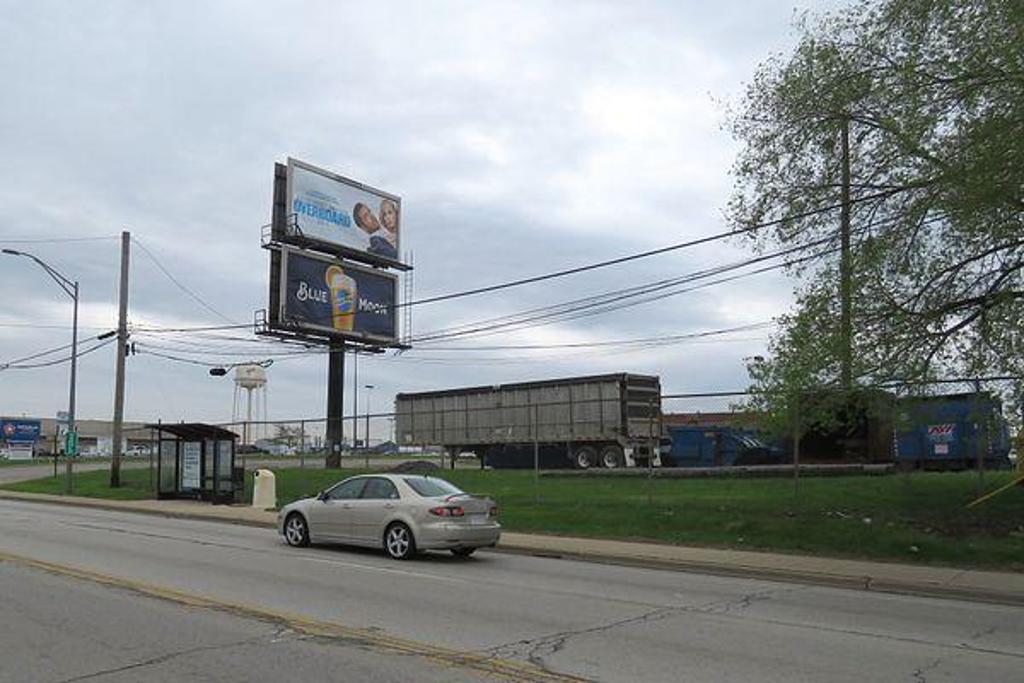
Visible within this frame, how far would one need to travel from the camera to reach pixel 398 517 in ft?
50.5

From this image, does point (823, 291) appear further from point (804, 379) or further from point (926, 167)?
point (926, 167)

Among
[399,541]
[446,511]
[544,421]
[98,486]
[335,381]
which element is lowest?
[399,541]

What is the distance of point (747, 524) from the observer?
17.8 meters

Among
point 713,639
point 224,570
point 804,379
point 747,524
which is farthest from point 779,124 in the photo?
point 224,570

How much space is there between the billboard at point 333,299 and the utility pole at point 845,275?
3317 cm

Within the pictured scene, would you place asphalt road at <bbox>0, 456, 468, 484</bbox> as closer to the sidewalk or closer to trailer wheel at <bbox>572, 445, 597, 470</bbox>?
trailer wheel at <bbox>572, 445, 597, 470</bbox>

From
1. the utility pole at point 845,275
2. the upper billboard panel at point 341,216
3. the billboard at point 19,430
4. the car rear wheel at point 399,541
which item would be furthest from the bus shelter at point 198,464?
the billboard at point 19,430

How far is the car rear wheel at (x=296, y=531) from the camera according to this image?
16859 mm

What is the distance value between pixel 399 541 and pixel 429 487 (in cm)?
104

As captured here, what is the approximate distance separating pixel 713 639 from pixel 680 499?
11.8 m

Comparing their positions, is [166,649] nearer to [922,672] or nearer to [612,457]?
[922,672]

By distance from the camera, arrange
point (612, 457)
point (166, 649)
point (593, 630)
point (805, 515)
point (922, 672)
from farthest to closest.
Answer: point (612, 457) → point (805, 515) → point (593, 630) → point (166, 649) → point (922, 672)

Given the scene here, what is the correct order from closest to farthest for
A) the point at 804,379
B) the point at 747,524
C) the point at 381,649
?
the point at 381,649 → the point at 804,379 → the point at 747,524

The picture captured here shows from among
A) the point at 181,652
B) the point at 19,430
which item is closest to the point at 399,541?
the point at 181,652
